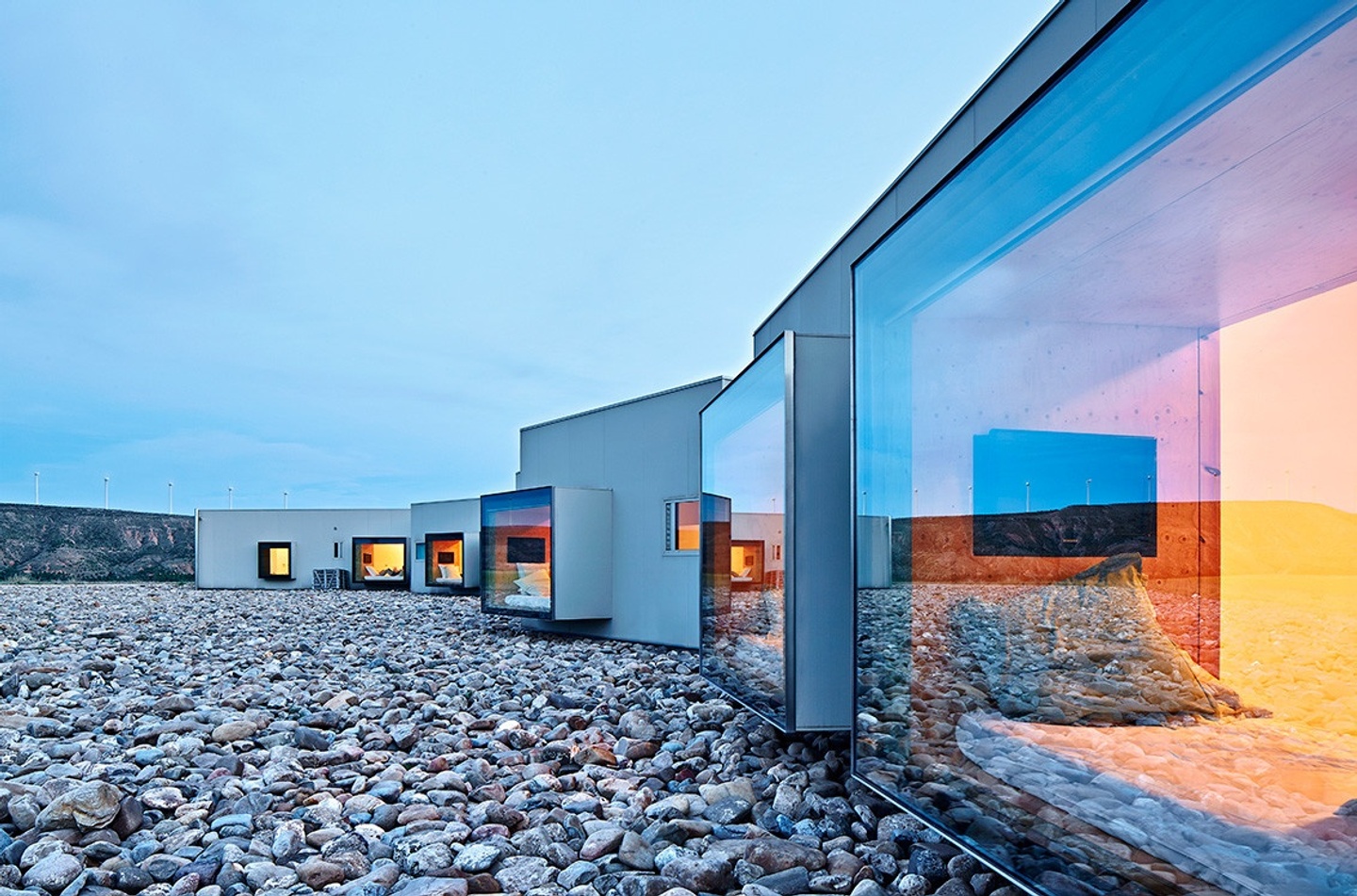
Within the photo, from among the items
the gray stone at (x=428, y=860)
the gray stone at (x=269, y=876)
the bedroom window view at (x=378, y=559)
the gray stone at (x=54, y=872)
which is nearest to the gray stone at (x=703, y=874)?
the gray stone at (x=428, y=860)

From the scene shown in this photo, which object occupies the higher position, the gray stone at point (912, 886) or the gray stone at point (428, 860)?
the gray stone at point (912, 886)

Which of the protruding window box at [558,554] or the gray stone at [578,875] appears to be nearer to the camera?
the gray stone at [578,875]

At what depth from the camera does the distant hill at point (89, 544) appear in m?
32.5

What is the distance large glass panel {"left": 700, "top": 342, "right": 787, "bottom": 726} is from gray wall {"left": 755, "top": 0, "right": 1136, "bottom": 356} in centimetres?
77

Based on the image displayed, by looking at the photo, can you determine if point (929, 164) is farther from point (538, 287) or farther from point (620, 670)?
point (538, 287)

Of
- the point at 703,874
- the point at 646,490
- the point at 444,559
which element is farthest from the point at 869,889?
the point at 444,559

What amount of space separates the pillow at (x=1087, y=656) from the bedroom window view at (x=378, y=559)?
2194 centimetres

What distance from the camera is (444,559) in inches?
821

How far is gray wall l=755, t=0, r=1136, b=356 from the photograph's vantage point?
161 inches

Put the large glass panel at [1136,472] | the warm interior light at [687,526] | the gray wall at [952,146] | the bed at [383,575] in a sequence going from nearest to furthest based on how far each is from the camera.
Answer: the large glass panel at [1136,472]
the gray wall at [952,146]
the warm interior light at [687,526]
the bed at [383,575]

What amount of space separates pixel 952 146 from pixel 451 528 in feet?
59.1

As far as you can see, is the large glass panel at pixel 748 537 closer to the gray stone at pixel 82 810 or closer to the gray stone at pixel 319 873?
the gray stone at pixel 319 873

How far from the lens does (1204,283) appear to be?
2830 millimetres

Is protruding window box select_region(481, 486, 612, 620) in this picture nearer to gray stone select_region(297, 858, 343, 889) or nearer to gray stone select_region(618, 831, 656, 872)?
gray stone select_region(618, 831, 656, 872)
